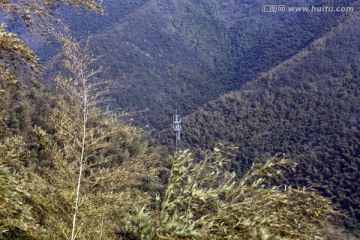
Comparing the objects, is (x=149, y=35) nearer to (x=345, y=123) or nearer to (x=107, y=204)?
(x=345, y=123)

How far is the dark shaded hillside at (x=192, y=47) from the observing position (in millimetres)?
69500

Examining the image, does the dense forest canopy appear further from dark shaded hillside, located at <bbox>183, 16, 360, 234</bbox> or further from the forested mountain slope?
the forested mountain slope

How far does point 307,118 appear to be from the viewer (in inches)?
1614

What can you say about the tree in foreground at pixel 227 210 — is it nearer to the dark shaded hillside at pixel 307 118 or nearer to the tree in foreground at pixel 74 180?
the tree in foreground at pixel 74 180

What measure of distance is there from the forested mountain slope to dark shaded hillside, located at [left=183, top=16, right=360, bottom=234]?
451 inches

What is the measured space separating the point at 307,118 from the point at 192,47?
60.9 m

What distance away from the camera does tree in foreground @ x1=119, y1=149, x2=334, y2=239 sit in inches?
102

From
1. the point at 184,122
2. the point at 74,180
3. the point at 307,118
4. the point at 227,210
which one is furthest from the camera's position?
the point at 184,122

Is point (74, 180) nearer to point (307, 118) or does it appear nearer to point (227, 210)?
point (227, 210)

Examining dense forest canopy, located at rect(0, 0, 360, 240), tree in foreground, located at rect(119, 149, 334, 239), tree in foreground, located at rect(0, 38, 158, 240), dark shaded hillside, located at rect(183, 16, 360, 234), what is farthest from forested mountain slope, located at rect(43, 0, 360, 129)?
tree in foreground, located at rect(119, 149, 334, 239)

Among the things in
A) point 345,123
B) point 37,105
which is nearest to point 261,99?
point 345,123

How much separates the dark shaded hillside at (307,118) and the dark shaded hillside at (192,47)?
1126 centimetres

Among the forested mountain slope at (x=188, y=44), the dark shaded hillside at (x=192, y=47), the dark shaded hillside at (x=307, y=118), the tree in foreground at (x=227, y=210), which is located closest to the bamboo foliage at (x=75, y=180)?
the tree in foreground at (x=227, y=210)

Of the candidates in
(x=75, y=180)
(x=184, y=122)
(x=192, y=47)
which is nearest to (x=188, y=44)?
(x=192, y=47)
